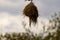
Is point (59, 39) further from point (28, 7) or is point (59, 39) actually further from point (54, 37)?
point (28, 7)

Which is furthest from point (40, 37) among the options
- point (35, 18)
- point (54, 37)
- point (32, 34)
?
point (35, 18)

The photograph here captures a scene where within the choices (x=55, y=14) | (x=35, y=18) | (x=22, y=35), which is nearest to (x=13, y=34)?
(x=22, y=35)

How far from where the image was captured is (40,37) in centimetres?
1355

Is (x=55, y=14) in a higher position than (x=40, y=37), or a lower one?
higher

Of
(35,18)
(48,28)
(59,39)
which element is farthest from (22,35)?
(35,18)

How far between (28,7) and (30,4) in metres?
0.21

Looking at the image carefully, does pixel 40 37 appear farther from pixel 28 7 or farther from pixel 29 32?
pixel 28 7

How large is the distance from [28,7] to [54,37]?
3.56 metres

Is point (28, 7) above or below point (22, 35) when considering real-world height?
above

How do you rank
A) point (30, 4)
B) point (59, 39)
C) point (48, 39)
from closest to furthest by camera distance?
point (30, 4)
point (59, 39)
point (48, 39)

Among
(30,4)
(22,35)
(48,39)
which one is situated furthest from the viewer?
(22,35)

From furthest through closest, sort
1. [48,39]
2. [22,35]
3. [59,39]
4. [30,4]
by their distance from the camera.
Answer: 1. [22,35]
2. [48,39]
3. [59,39]
4. [30,4]

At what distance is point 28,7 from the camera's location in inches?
356

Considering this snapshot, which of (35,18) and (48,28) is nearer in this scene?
(35,18)
